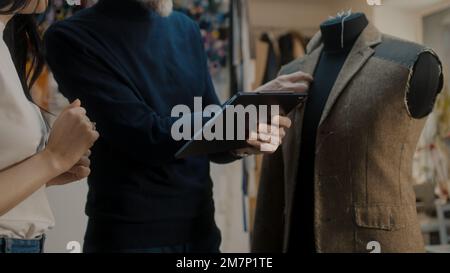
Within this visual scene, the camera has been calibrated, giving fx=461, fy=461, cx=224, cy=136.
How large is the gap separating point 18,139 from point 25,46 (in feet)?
0.70

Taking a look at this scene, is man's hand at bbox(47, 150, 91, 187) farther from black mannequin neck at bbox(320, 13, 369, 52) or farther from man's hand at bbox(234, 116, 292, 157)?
black mannequin neck at bbox(320, 13, 369, 52)

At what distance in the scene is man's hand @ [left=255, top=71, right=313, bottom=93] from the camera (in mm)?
831

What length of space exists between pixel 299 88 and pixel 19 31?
486 mm

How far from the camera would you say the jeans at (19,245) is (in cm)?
66

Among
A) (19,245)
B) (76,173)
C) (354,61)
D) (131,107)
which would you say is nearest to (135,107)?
(131,107)

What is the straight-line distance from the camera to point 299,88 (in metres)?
0.83

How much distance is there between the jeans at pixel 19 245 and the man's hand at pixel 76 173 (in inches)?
4.3

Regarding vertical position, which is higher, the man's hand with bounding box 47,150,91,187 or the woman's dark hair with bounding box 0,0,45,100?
the woman's dark hair with bounding box 0,0,45,100

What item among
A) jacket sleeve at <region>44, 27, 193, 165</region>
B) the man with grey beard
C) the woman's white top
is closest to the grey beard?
the man with grey beard

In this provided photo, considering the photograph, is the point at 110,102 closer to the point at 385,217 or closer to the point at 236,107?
the point at 236,107

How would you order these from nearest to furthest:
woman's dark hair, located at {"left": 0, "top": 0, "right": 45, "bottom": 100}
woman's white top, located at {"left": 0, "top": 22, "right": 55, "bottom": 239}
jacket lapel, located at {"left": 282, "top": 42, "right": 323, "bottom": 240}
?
woman's white top, located at {"left": 0, "top": 22, "right": 55, "bottom": 239}
woman's dark hair, located at {"left": 0, "top": 0, "right": 45, "bottom": 100}
jacket lapel, located at {"left": 282, "top": 42, "right": 323, "bottom": 240}

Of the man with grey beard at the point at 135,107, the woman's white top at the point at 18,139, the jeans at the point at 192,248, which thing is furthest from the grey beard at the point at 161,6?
the jeans at the point at 192,248

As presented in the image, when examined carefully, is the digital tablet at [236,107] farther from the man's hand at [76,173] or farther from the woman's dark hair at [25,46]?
the woman's dark hair at [25,46]

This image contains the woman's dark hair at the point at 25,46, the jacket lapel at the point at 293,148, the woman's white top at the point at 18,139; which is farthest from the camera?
the jacket lapel at the point at 293,148
